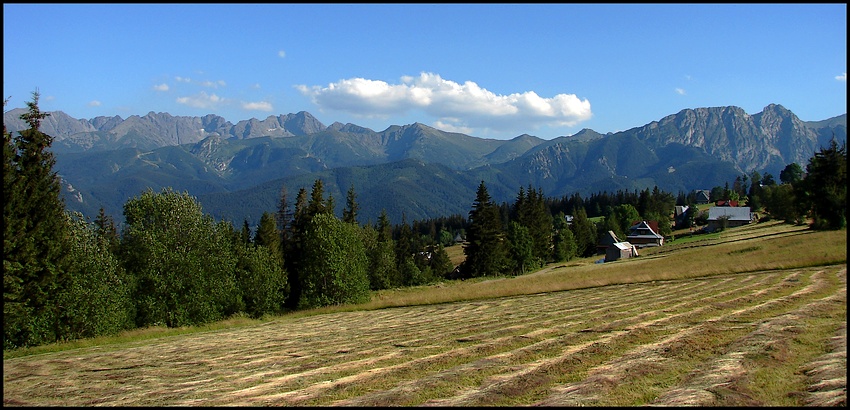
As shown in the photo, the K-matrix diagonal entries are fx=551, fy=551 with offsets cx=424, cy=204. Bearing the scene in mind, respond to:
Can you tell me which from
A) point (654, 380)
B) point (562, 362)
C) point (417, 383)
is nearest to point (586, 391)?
point (654, 380)

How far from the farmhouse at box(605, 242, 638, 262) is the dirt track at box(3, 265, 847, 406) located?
245 ft

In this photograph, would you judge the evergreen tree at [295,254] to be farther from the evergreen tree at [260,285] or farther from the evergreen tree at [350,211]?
the evergreen tree at [350,211]

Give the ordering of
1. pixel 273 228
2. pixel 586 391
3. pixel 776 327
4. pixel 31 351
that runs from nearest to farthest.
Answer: pixel 586 391 → pixel 776 327 → pixel 31 351 → pixel 273 228

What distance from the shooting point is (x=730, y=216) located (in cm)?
12381

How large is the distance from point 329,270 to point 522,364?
40455 mm

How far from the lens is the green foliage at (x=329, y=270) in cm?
5112

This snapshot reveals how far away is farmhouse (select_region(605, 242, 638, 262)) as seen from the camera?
307ft

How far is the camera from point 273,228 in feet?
229

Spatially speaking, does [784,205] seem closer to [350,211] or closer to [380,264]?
[380,264]

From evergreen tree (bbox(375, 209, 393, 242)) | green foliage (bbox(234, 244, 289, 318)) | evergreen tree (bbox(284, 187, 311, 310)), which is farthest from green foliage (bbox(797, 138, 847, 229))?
evergreen tree (bbox(375, 209, 393, 242))

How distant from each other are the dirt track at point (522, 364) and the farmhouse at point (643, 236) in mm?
99019

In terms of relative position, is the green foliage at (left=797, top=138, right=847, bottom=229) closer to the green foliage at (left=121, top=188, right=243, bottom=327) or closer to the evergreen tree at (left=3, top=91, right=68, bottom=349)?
the green foliage at (left=121, top=188, right=243, bottom=327)

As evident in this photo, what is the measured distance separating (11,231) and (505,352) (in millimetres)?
27557

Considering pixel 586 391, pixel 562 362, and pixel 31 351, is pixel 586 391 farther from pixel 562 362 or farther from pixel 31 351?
pixel 31 351
